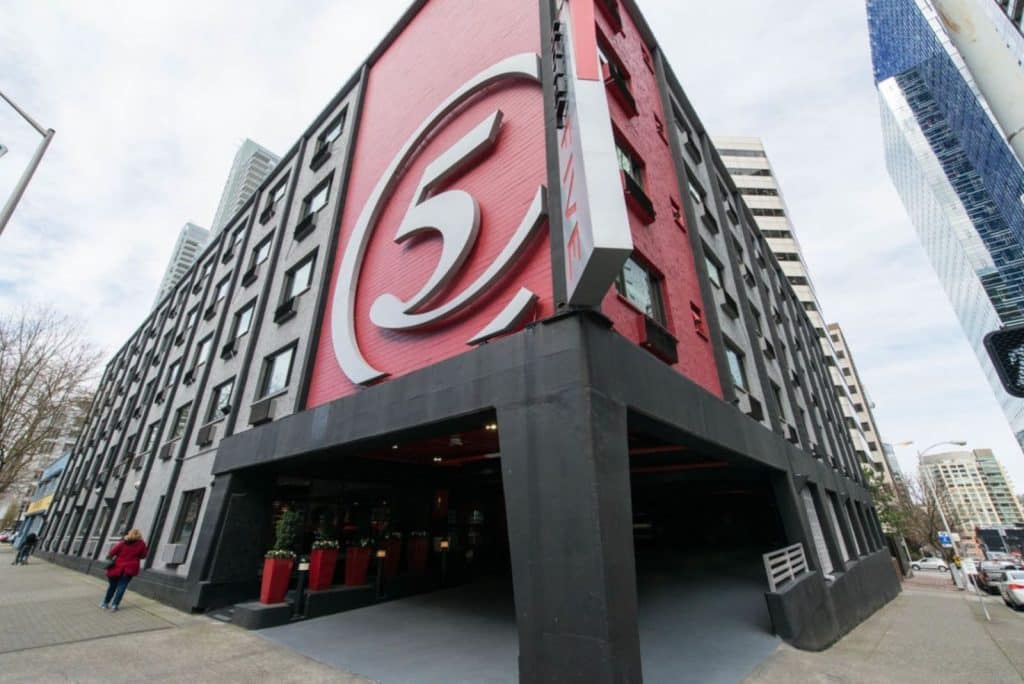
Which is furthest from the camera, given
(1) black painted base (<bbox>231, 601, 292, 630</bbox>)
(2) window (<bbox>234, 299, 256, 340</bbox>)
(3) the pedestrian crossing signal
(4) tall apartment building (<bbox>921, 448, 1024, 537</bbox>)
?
(4) tall apartment building (<bbox>921, 448, 1024, 537</bbox>)

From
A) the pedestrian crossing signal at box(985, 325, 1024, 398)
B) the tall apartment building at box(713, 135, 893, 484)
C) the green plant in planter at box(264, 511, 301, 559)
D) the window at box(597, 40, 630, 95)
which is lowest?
the green plant in planter at box(264, 511, 301, 559)

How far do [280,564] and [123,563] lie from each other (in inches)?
162

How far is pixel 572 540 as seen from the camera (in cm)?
488

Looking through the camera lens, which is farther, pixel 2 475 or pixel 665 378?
pixel 2 475

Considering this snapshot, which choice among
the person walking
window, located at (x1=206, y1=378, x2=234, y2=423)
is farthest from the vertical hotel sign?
the person walking

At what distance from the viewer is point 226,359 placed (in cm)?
1648

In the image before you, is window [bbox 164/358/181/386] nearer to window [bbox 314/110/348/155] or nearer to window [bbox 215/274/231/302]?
window [bbox 215/274/231/302]

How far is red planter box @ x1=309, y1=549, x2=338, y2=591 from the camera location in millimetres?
A: 10609

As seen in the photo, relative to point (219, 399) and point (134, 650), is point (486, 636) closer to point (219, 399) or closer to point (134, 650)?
point (134, 650)

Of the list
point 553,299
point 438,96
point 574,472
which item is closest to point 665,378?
point 553,299

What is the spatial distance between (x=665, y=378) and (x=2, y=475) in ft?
120

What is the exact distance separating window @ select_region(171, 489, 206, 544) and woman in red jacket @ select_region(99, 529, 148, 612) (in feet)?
7.71

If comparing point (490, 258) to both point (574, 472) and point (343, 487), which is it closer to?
point (574, 472)

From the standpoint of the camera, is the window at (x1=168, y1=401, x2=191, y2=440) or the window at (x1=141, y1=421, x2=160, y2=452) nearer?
the window at (x1=168, y1=401, x2=191, y2=440)
